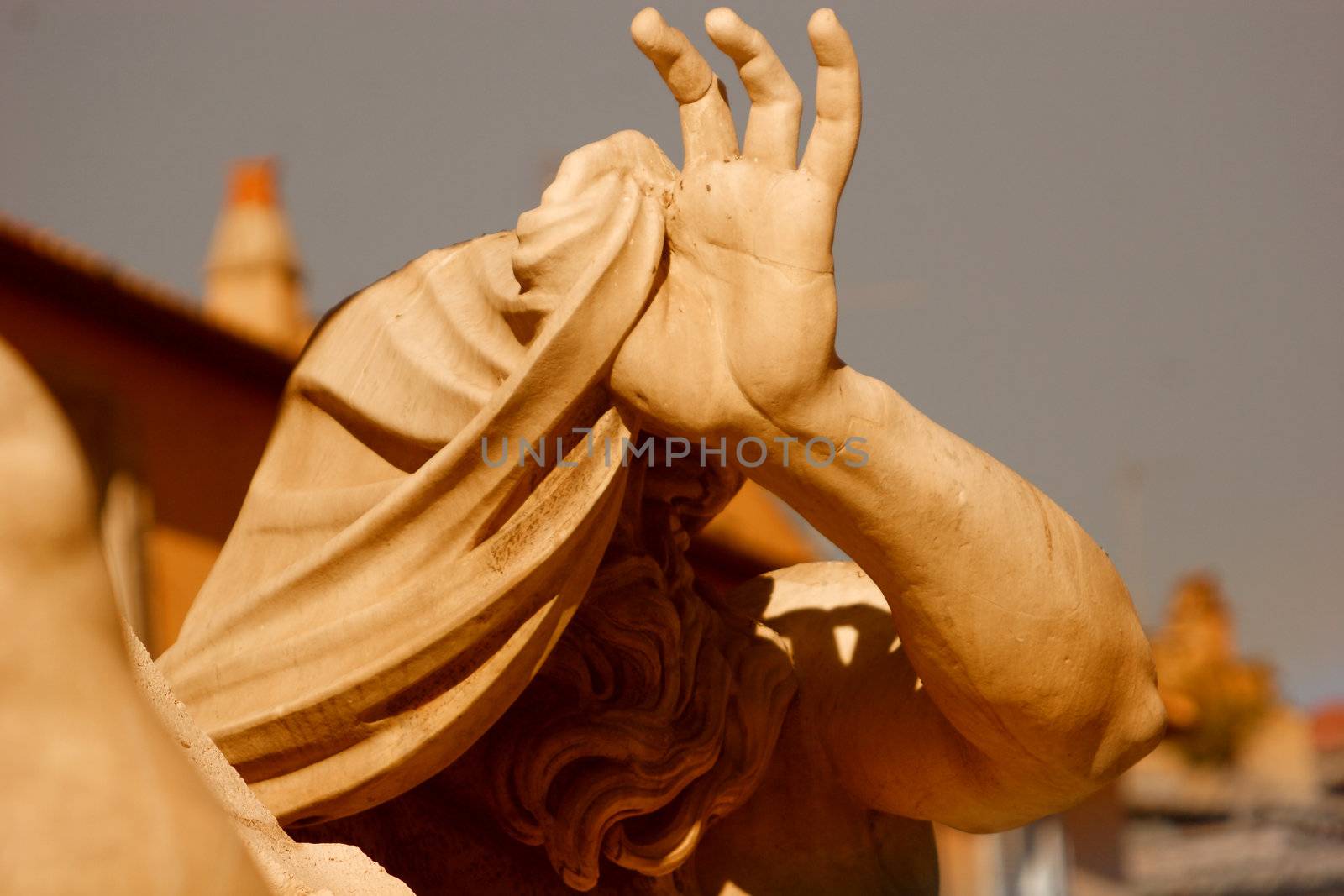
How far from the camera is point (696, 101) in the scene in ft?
10.1

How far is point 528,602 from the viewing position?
309 centimetres

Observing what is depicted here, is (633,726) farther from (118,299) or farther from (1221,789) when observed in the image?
(1221,789)

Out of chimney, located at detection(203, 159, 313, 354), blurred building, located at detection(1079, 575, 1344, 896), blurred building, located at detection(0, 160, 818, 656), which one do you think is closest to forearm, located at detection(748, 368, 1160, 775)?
blurred building, located at detection(0, 160, 818, 656)

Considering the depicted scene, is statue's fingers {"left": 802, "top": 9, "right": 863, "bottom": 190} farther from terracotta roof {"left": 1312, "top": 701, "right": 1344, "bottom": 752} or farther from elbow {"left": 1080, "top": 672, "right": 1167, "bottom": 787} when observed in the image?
terracotta roof {"left": 1312, "top": 701, "right": 1344, "bottom": 752}

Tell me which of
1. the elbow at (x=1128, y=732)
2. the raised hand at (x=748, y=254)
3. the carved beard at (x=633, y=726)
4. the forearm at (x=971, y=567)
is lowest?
the carved beard at (x=633, y=726)

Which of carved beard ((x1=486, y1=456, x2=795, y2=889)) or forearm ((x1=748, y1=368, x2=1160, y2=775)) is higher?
forearm ((x1=748, y1=368, x2=1160, y2=775))

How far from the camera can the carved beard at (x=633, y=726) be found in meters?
3.38

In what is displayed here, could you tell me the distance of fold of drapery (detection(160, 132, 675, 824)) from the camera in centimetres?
304

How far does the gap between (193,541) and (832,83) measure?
1260cm

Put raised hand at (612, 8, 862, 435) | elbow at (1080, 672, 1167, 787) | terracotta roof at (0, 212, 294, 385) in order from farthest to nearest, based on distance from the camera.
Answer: terracotta roof at (0, 212, 294, 385)
elbow at (1080, 672, 1167, 787)
raised hand at (612, 8, 862, 435)

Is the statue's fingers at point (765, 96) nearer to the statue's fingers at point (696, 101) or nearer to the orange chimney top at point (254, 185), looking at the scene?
the statue's fingers at point (696, 101)

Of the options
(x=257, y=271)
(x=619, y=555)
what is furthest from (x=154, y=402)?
(x=619, y=555)

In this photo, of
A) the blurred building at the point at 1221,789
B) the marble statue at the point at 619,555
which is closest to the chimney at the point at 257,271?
the blurred building at the point at 1221,789

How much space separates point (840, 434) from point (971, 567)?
25 centimetres
